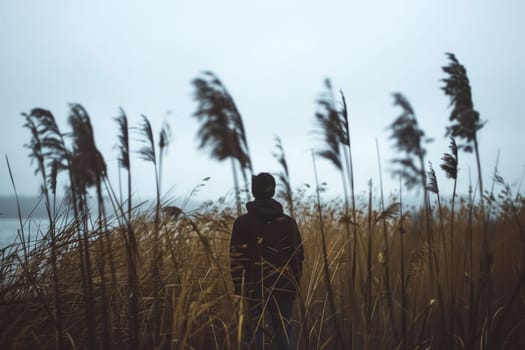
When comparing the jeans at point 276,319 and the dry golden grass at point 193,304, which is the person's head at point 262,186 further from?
the jeans at point 276,319

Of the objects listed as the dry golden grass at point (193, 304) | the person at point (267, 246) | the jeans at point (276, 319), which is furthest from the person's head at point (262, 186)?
the jeans at point (276, 319)

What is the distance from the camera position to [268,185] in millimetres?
3533

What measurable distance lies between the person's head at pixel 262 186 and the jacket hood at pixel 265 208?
57 mm

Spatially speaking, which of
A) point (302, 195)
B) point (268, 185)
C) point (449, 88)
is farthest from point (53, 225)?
point (302, 195)

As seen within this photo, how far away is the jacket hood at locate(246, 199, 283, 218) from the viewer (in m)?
3.40

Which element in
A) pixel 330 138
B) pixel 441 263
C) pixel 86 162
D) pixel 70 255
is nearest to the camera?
pixel 86 162

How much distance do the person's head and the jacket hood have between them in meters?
0.06

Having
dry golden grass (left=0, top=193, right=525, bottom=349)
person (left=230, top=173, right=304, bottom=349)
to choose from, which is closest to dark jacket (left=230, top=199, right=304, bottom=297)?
person (left=230, top=173, right=304, bottom=349)

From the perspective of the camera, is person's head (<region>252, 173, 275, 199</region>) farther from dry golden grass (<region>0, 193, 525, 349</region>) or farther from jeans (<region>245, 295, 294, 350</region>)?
jeans (<region>245, 295, 294, 350</region>)

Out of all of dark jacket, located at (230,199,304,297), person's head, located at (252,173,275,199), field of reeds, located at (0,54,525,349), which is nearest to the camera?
field of reeds, located at (0,54,525,349)

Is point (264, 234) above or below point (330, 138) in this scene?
below

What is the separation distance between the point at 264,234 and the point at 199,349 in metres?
1.00

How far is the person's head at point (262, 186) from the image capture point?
11.4ft

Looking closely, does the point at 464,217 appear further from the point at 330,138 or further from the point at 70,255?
the point at 70,255
